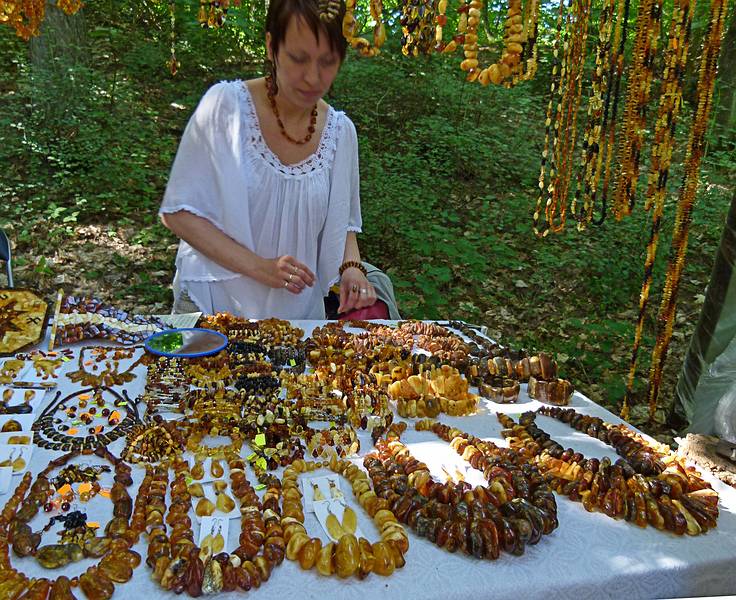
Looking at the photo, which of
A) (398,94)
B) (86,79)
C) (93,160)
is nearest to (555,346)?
(398,94)

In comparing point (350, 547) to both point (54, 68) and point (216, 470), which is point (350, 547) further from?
point (54, 68)

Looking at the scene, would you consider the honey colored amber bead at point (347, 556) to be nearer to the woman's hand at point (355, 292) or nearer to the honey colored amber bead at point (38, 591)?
the honey colored amber bead at point (38, 591)

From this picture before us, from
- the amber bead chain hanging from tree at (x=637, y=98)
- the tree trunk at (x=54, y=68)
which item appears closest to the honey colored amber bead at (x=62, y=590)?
the amber bead chain hanging from tree at (x=637, y=98)

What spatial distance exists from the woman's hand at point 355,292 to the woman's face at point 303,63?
65 cm

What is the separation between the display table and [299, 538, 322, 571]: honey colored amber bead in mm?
10

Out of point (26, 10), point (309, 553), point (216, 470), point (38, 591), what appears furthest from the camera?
point (26, 10)

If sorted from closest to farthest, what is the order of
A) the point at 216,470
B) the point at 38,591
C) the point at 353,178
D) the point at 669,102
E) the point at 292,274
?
the point at 38,591, the point at 216,470, the point at 669,102, the point at 292,274, the point at 353,178

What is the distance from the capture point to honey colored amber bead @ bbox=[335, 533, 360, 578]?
93 centimetres

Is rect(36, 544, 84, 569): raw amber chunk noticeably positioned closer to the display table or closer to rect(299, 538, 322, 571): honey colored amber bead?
the display table

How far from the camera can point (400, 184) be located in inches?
206

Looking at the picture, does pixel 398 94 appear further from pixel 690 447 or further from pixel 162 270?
pixel 690 447

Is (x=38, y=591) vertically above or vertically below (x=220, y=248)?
below

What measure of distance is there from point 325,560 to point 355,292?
1.34 meters

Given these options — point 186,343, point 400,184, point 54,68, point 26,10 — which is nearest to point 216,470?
point 186,343
